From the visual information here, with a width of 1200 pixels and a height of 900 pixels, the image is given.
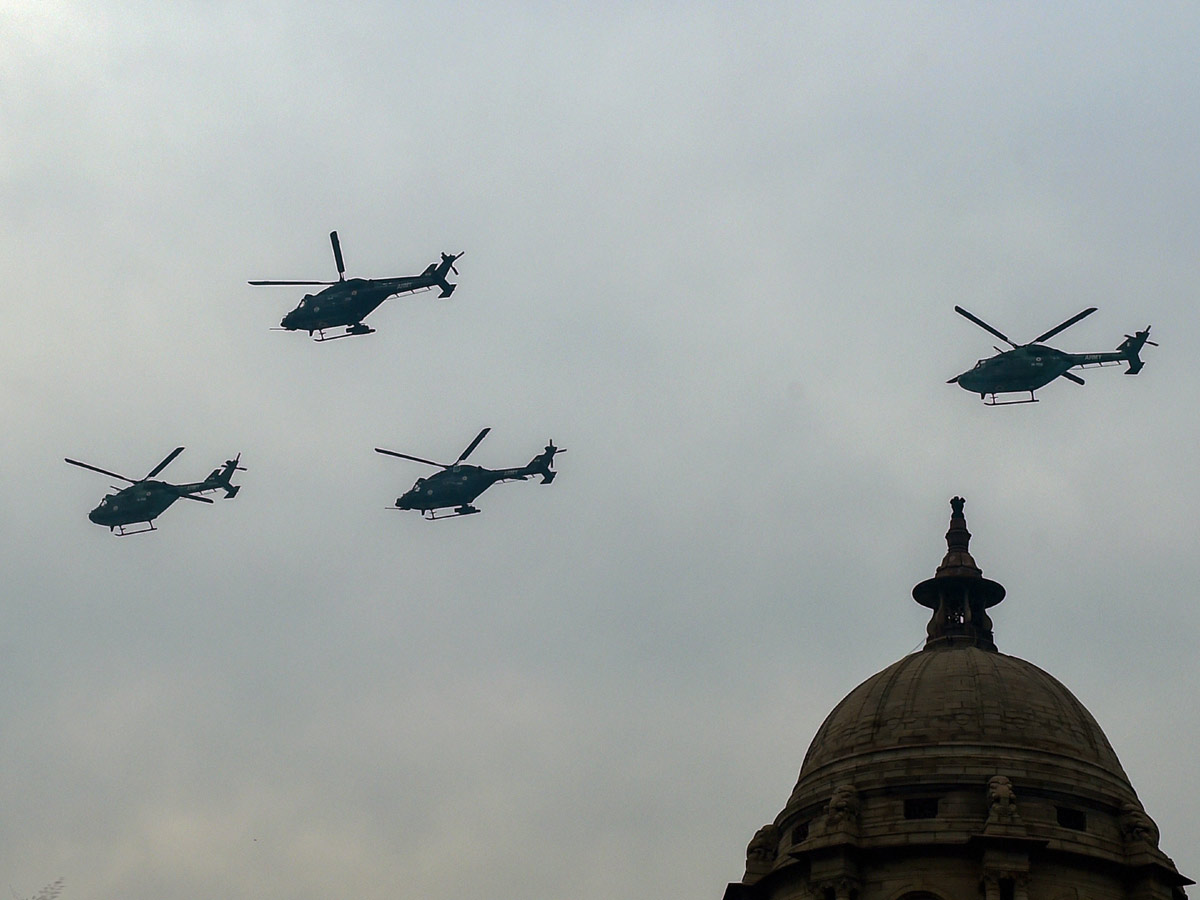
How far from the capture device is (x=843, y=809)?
89.5 metres

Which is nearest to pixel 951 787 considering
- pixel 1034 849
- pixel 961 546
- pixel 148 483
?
pixel 1034 849

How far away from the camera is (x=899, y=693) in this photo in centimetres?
9531

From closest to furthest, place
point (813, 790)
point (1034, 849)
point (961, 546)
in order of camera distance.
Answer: point (1034, 849)
point (813, 790)
point (961, 546)

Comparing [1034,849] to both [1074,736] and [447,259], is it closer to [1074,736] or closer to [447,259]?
[1074,736]

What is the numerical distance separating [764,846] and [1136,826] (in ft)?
51.2

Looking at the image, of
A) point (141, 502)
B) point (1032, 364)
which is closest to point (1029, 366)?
point (1032, 364)

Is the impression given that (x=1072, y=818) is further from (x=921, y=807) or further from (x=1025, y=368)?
(x=1025, y=368)

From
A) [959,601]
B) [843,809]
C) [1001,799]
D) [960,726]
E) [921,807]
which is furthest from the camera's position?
[959,601]

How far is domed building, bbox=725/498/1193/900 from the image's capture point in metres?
87.3

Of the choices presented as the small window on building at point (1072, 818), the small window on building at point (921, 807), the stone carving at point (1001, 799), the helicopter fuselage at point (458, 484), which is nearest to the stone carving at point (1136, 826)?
the small window on building at point (1072, 818)

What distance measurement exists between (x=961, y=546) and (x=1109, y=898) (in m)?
23.5

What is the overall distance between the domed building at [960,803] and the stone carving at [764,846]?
2.8 inches

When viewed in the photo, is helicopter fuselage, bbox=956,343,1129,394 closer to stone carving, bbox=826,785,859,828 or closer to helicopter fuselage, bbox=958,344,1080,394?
helicopter fuselage, bbox=958,344,1080,394

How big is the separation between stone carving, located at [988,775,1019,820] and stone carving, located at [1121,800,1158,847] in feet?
17.1
